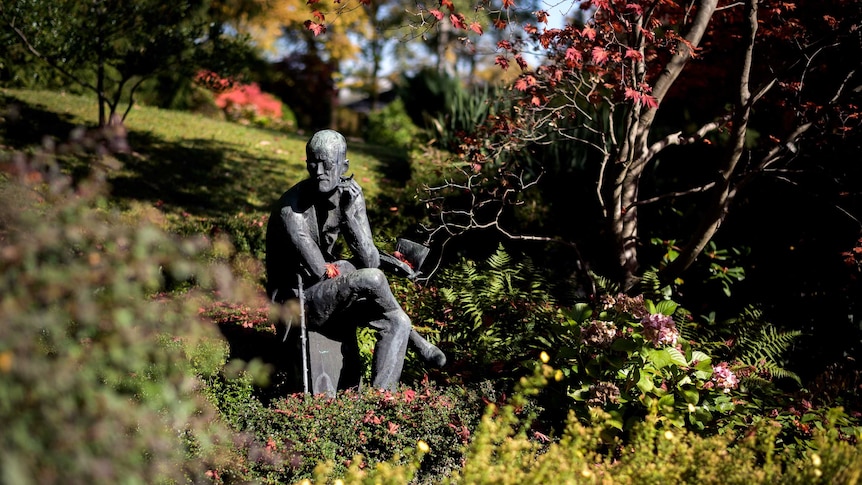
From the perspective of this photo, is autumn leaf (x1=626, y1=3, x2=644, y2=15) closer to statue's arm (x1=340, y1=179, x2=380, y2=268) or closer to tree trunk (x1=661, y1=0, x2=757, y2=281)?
tree trunk (x1=661, y1=0, x2=757, y2=281)

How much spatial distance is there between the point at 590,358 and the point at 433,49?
30.0 meters

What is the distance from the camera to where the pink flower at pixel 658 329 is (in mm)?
4430

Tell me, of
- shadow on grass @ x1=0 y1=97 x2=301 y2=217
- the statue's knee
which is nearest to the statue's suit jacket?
the statue's knee

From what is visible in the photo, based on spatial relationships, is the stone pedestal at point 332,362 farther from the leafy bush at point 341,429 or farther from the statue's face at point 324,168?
the statue's face at point 324,168

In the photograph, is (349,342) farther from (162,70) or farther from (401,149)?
(401,149)

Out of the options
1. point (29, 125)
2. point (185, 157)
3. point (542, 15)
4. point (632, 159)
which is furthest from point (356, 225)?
point (29, 125)

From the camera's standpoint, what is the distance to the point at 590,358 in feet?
15.7

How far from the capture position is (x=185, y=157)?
11828 millimetres

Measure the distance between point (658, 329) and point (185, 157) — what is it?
31.2 ft

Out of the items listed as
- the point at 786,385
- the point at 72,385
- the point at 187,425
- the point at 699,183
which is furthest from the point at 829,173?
the point at 72,385

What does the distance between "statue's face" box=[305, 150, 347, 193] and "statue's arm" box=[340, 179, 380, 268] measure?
0.43 ft

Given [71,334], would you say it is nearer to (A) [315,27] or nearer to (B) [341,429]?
(B) [341,429]

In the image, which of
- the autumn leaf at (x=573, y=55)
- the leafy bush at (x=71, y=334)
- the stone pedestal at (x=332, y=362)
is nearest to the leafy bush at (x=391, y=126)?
the autumn leaf at (x=573, y=55)

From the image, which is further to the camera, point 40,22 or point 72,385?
point 40,22
